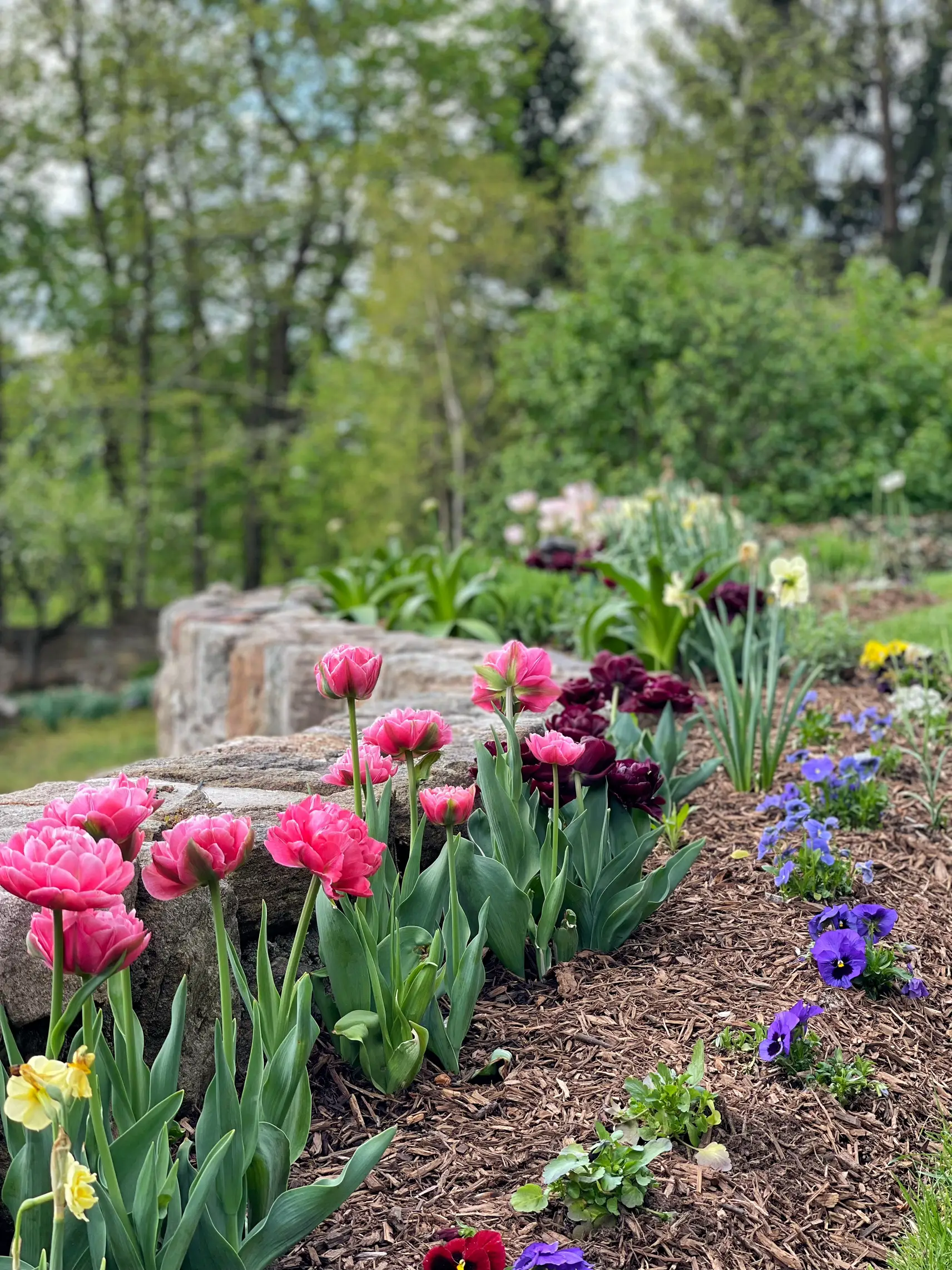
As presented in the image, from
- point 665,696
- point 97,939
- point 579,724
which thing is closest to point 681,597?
point 665,696

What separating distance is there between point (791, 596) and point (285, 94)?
52.8 feet

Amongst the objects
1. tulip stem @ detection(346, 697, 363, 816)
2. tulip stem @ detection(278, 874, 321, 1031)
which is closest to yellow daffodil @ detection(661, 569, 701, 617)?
tulip stem @ detection(346, 697, 363, 816)

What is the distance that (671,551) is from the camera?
5.03 meters

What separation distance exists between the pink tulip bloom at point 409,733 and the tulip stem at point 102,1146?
0.64 meters

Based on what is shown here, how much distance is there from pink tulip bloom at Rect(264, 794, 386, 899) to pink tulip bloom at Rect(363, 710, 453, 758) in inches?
12.8

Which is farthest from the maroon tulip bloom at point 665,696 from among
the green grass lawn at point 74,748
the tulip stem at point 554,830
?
the green grass lawn at point 74,748

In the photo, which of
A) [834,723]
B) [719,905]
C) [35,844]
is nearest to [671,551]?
[834,723]

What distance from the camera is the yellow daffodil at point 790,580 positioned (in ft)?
10.3

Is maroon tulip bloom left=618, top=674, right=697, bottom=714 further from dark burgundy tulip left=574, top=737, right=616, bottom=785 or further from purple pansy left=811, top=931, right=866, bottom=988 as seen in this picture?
purple pansy left=811, top=931, right=866, bottom=988

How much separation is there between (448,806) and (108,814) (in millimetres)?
659

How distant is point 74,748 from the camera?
37.4 ft

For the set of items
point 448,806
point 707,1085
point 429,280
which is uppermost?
point 429,280

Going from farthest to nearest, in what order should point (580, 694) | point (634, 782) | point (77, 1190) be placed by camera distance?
point (580, 694) → point (634, 782) → point (77, 1190)

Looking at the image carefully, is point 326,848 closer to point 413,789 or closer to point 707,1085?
point 413,789
